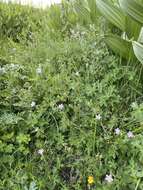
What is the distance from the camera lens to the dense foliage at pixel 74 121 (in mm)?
2188

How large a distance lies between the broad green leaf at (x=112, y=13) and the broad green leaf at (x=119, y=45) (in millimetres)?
169

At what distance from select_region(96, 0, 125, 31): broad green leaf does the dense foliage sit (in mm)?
132

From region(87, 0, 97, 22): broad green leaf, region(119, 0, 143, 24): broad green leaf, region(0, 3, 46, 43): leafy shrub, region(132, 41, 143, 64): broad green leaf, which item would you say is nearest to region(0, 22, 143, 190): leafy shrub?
region(132, 41, 143, 64): broad green leaf

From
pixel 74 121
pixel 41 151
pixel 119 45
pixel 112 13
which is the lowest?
pixel 41 151

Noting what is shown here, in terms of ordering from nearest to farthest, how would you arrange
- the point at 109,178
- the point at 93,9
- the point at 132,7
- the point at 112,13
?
the point at 109,178 < the point at 132,7 < the point at 112,13 < the point at 93,9

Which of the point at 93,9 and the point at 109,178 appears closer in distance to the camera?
the point at 109,178

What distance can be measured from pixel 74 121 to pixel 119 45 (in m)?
0.61

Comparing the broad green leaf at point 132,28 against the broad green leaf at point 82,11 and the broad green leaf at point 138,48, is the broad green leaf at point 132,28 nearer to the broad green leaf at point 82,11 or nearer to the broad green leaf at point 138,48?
the broad green leaf at point 138,48

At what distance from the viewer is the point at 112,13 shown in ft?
8.93

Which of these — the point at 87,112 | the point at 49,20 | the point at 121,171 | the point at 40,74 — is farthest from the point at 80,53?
the point at 49,20

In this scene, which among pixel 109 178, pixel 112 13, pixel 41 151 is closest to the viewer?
pixel 109 178

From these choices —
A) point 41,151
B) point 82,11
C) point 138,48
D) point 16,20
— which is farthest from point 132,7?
point 16,20

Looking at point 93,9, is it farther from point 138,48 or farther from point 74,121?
point 74,121

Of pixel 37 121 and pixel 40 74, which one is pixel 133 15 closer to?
pixel 40 74
